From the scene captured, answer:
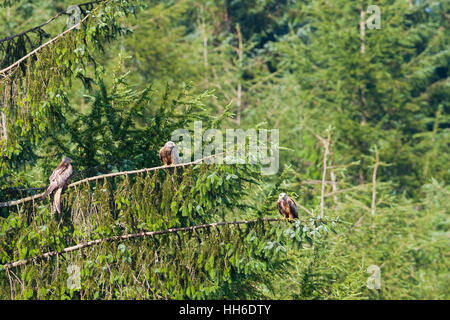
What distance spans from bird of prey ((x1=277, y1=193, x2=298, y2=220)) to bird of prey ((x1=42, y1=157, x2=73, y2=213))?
2198 mm

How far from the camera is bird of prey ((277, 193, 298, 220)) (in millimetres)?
7516

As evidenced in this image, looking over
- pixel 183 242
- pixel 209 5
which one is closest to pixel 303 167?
pixel 209 5

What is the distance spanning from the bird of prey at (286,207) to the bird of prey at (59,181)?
86.5 inches

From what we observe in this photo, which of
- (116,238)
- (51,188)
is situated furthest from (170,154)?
(51,188)

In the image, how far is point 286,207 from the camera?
24.7 feet

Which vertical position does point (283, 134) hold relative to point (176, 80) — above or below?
below

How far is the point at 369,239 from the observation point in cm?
1373

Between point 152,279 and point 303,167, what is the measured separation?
47.2ft

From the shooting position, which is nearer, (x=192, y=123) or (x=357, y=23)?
(x=192, y=123)

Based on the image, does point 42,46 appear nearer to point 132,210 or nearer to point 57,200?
point 57,200

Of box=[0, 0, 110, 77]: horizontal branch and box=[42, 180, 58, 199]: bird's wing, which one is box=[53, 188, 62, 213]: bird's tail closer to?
box=[42, 180, 58, 199]: bird's wing

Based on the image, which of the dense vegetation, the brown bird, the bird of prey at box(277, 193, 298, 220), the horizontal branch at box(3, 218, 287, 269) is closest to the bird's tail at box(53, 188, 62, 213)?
the dense vegetation
